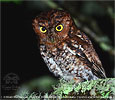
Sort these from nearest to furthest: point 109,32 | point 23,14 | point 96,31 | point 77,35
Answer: point 77,35
point 96,31
point 23,14
point 109,32

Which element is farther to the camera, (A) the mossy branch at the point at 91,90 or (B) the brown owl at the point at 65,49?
(B) the brown owl at the point at 65,49

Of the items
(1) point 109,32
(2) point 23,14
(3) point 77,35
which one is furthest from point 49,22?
(1) point 109,32

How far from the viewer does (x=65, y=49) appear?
2410 millimetres

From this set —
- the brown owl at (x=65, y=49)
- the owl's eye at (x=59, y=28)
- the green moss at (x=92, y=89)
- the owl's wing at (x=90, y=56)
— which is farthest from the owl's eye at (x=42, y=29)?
the green moss at (x=92, y=89)

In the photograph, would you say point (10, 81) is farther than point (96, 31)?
No

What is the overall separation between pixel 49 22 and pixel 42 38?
0.88 ft

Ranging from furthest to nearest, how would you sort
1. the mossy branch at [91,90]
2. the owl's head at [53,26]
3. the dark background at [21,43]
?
the dark background at [21,43] < the owl's head at [53,26] < the mossy branch at [91,90]

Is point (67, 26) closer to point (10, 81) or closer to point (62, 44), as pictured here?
point (62, 44)

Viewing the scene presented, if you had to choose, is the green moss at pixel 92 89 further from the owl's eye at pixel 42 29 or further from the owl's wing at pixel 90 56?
the owl's eye at pixel 42 29

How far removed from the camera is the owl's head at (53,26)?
238 centimetres

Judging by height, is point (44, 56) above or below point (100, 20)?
below

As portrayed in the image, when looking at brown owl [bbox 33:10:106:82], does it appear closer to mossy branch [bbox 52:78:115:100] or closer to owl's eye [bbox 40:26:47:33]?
owl's eye [bbox 40:26:47:33]

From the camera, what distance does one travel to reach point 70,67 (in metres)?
2.41

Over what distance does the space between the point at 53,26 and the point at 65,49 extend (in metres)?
0.31
